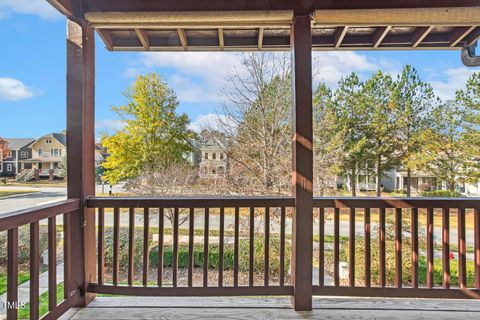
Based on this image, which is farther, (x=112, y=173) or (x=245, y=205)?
(x=112, y=173)

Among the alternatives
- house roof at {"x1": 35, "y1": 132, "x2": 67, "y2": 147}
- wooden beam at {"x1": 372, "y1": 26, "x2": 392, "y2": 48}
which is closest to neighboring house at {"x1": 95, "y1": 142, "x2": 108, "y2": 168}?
house roof at {"x1": 35, "y1": 132, "x2": 67, "y2": 147}

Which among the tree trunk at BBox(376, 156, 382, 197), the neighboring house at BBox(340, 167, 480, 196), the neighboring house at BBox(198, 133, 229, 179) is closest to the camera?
the tree trunk at BBox(376, 156, 382, 197)

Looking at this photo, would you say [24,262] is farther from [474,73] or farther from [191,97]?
[474,73]

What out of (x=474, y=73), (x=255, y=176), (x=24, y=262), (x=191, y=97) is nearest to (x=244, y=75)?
(x=191, y=97)

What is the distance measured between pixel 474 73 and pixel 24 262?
7470mm

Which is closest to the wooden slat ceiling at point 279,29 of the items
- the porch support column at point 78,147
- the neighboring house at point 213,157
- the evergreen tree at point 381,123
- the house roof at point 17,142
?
the porch support column at point 78,147

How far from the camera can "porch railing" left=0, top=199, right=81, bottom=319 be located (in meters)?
1.46

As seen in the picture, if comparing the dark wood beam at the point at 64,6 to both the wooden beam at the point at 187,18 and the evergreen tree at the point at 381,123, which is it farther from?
the evergreen tree at the point at 381,123

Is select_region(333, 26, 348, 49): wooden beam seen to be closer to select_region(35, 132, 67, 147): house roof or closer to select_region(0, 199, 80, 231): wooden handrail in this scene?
select_region(35, 132, 67, 147): house roof

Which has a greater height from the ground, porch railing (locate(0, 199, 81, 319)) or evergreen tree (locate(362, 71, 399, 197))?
evergreen tree (locate(362, 71, 399, 197))

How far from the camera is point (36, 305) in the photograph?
1.63 metres

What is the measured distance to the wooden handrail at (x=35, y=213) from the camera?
1.42 meters

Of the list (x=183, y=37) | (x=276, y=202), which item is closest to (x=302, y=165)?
(x=276, y=202)

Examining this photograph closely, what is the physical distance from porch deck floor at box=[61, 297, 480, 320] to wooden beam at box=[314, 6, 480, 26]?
2.12 meters
